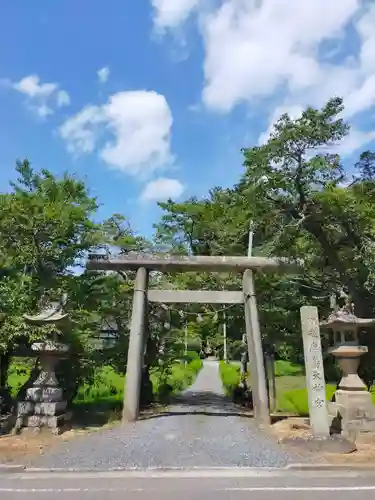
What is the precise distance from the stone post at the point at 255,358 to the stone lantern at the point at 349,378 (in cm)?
214

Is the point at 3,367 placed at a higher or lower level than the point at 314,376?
higher

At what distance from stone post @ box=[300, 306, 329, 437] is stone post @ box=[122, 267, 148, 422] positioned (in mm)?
5134

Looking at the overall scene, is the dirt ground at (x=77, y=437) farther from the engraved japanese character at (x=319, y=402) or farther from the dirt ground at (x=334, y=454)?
the engraved japanese character at (x=319, y=402)

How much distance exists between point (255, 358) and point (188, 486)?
7206mm

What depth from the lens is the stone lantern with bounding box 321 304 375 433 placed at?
33.9 ft

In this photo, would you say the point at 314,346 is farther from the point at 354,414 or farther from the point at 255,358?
the point at 255,358

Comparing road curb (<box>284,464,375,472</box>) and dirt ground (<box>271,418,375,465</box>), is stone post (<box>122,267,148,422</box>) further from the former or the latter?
road curb (<box>284,464,375,472</box>)

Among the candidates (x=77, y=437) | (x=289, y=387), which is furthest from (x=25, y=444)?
(x=289, y=387)

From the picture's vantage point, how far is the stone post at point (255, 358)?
12750mm

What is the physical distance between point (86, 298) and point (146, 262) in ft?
7.34

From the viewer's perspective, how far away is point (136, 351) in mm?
13383

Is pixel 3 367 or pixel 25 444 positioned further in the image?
pixel 3 367

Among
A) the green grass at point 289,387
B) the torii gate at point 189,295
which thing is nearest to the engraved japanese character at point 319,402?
the torii gate at point 189,295

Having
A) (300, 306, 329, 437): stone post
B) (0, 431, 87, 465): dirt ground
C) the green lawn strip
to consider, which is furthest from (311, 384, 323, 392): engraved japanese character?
the green lawn strip
